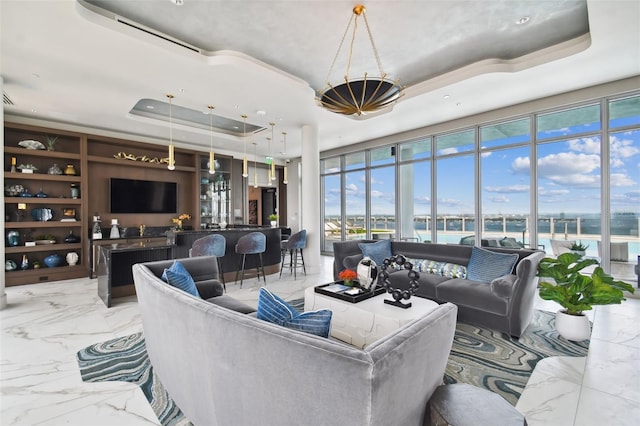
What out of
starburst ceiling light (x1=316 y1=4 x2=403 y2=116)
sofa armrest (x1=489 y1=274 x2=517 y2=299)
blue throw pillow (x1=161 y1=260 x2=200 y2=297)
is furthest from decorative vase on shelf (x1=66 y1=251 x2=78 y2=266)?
sofa armrest (x1=489 y1=274 x2=517 y2=299)

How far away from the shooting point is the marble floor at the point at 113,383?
6.22 ft

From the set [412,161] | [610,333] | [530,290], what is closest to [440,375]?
[530,290]

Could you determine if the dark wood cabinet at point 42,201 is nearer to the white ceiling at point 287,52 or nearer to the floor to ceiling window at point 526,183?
the white ceiling at point 287,52

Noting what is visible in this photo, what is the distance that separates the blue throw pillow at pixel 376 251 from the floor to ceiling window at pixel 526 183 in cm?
197

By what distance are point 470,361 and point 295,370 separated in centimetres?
222

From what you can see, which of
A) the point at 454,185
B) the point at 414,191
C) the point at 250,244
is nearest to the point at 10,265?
the point at 250,244

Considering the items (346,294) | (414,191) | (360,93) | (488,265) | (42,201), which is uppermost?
(360,93)

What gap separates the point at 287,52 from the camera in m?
3.85

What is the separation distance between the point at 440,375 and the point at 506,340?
2135 millimetres

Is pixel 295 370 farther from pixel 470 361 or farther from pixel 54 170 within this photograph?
pixel 54 170

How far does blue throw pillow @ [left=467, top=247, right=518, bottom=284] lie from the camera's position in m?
3.46

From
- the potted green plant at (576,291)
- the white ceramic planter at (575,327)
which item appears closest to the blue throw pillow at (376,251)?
the potted green plant at (576,291)

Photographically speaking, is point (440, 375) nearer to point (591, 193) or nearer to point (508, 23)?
point (508, 23)

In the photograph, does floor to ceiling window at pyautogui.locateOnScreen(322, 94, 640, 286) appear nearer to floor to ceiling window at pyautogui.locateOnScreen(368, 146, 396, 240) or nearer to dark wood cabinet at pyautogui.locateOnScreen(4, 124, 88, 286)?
floor to ceiling window at pyautogui.locateOnScreen(368, 146, 396, 240)
